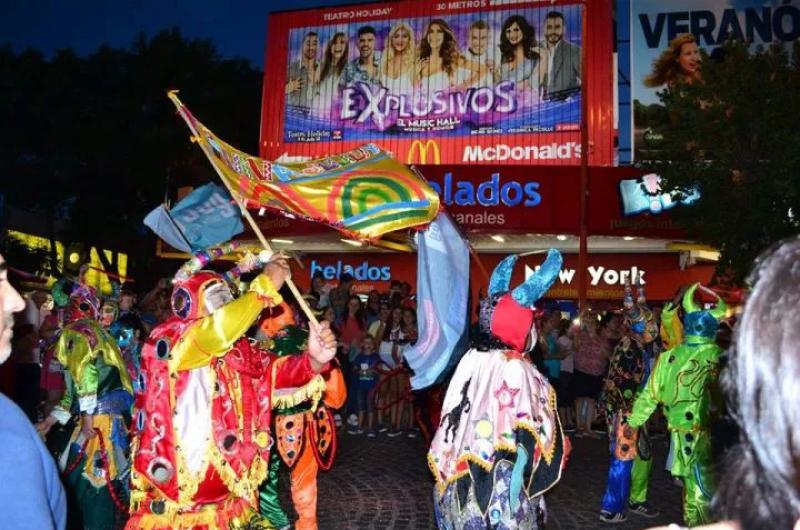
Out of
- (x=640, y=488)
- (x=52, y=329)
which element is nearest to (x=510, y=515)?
(x=640, y=488)

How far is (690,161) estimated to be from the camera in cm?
1161

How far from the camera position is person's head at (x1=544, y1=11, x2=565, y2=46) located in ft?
70.7

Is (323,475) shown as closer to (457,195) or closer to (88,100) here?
(457,195)

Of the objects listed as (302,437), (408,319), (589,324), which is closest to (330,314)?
(408,319)

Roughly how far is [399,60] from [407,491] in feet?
53.9

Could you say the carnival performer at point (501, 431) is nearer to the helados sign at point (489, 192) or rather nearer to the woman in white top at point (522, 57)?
the helados sign at point (489, 192)

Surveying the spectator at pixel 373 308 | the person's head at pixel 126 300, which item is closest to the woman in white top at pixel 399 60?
the spectator at pixel 373 308

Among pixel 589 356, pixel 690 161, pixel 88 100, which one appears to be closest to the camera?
pixel 690 161

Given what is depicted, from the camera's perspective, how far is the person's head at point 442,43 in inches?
881

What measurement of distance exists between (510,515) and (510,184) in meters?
14.7

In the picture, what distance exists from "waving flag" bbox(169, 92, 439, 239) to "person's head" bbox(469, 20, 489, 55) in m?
17.4

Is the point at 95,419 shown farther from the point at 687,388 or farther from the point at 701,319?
the point at 701,319

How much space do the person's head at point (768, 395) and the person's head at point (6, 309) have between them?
1784 mm

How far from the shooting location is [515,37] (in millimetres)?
21875
